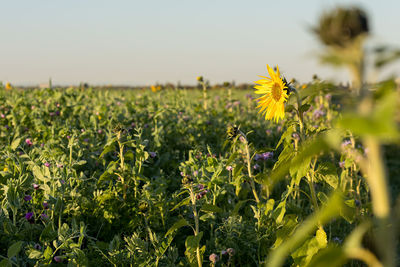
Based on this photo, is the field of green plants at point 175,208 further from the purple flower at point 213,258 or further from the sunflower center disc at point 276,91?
the sunflower center disc at point 276,91

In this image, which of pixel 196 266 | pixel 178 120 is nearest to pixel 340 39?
pixel 196 266

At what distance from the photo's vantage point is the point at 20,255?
8.80 ft

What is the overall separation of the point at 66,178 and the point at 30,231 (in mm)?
402

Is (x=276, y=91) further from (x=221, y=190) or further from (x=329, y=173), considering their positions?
(x=221, y=190)

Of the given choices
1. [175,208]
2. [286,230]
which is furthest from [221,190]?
[286,230]

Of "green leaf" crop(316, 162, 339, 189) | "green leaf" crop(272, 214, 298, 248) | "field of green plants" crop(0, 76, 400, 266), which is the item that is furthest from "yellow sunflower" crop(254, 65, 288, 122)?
"green leaf" crop(272, 214, 298, 248)

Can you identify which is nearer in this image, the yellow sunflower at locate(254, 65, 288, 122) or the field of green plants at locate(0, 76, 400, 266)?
the field of green plants at locate(0, 76, 400, 266)

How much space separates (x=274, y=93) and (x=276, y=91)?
19 millimetres

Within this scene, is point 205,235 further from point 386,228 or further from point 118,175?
point 386,228

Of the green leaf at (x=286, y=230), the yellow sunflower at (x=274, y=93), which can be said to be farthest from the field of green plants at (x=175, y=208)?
the yellow sunflower at (x=274, y=93)

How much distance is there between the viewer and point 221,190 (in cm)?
309

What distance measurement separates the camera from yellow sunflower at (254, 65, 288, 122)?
91.5 inches

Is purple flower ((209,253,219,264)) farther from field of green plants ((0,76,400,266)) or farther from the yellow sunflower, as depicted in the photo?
the yellow sunflower

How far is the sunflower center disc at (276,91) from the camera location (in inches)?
93.5
